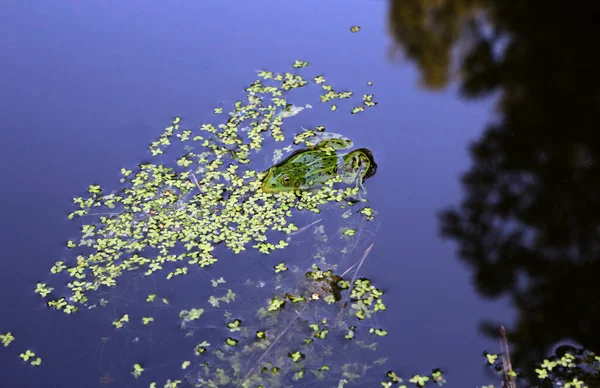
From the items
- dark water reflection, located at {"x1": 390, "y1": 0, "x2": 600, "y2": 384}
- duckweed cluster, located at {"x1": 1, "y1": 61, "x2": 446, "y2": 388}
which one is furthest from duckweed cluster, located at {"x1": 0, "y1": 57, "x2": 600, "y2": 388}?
dark water reflection, located at {"x1": 390, "y1": 0, "x2": 600, "y2": 384}

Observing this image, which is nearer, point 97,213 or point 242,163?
point 97,213

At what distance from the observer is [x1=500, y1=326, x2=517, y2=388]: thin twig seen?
8.65 feet

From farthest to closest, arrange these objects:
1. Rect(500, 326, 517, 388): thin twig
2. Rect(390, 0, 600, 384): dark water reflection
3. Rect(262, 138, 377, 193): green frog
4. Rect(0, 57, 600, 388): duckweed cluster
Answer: Rect(262, 138, 377, 193): green frog → Rect(390, 0, 600, 384): dark water reflection → Rect(0, 57, 600, 388): duckweed cluster → Rect(500, 326, 517, 388): thin twig

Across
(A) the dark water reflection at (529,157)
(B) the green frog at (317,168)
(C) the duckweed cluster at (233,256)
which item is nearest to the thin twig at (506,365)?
(A) the dark water reflection at (529,157)

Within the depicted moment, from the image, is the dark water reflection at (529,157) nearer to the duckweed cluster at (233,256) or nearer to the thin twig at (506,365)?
the thin twig at (506,365)

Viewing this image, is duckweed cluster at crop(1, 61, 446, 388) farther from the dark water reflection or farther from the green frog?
the dark water reflection

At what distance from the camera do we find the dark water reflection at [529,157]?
2984 millimetres

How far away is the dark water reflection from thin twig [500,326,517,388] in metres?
0.04

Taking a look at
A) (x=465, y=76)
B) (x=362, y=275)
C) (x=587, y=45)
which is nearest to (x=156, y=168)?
(x=362, y=275)

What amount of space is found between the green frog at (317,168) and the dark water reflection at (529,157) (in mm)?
563

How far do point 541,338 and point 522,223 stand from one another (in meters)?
0.73

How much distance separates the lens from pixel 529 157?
145 inches

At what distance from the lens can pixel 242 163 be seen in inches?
149

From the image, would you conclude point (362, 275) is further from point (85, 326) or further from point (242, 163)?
point (85, 326)
